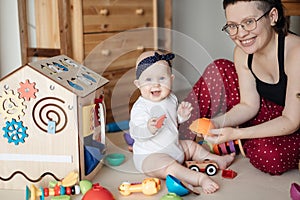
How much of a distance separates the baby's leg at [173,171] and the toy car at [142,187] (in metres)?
0.06

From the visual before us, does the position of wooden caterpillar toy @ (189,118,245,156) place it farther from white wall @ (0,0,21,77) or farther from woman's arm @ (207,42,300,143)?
white wall @ (0,0,21,77)

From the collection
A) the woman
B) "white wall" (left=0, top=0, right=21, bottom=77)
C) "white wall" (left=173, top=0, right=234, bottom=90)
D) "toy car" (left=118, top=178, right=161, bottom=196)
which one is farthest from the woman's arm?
"white wall" (left=173, top=0, right=234, bottom=90)

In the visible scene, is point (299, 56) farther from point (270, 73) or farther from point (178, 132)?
point (178, 132)

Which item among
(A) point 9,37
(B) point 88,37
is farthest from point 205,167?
(A) point 9,37

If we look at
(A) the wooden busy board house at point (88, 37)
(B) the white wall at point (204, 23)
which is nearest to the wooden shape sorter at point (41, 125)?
(A) the wooden busy board house at point (88, 37)

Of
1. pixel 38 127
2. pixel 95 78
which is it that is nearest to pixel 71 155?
pixel 38 127

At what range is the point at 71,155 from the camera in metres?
1.01

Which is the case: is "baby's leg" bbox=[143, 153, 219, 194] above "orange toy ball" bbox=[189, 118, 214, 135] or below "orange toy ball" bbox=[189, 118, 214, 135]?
below

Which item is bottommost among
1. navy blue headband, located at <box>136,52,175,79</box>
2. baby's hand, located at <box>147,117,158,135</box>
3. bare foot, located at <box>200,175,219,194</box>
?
bare foot, located at <box>200,175,219,194</box>

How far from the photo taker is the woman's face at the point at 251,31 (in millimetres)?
1046

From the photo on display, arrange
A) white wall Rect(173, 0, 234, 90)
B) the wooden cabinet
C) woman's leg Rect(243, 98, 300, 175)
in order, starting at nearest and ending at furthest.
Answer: woman's leg Rect(243, 98, 300, 175), the wooden cabinet, white wall Rect(173, 0, 234, 90)

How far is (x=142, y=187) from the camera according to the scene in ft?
3.29

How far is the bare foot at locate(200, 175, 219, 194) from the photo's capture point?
100 centimetres

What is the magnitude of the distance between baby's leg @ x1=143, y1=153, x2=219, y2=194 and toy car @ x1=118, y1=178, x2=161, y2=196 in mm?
Result: 64
